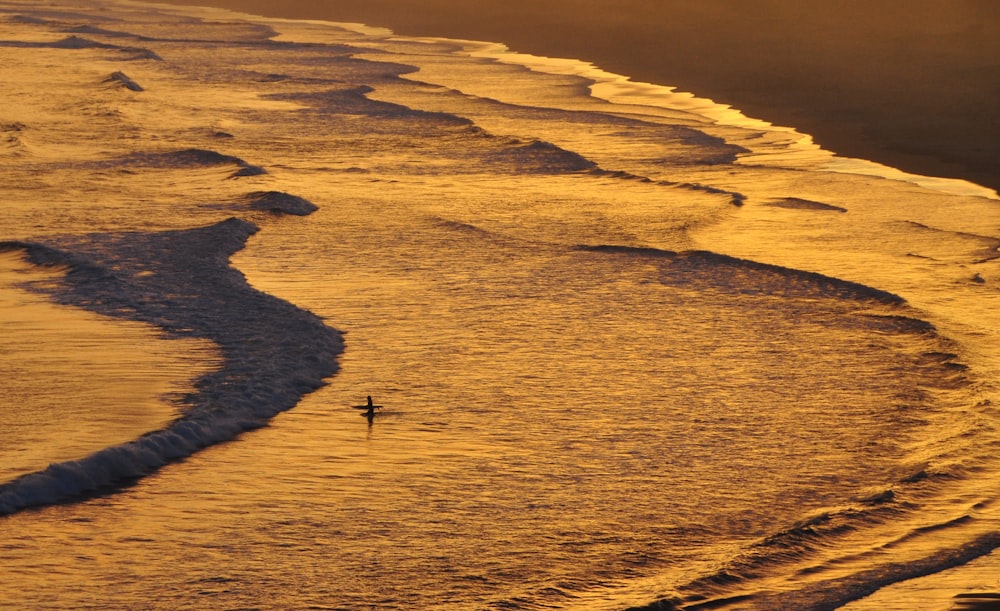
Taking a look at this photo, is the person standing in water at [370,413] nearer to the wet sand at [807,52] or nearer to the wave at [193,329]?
the wave at [193,329]

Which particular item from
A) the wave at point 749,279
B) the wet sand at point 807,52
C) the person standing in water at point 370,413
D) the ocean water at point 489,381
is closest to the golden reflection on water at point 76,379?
the ocean water at point 489,381

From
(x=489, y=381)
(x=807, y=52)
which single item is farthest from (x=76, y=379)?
(x=807, y=52)

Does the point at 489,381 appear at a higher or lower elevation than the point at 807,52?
lower

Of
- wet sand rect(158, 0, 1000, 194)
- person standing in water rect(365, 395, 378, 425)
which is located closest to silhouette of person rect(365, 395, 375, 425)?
person standing in water rect(365, 395, 378, 425)

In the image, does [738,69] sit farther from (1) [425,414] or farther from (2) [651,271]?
(1) [425,414]

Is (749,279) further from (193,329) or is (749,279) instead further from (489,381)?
(193,329)

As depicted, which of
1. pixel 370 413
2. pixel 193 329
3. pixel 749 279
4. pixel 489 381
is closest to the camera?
pixel 370 413
